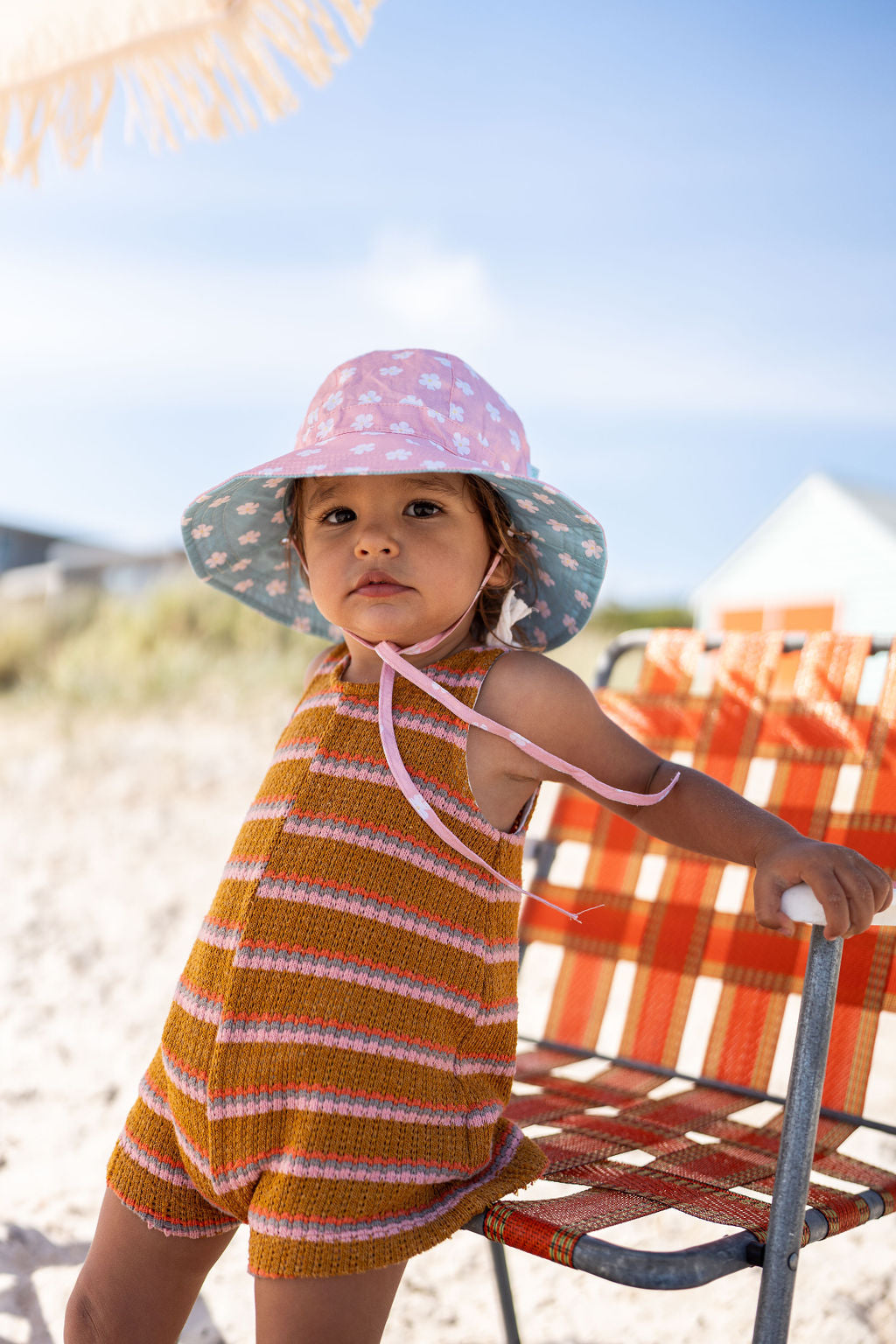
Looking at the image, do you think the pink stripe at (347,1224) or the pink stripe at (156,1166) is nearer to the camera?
the pink stripe at (347,1224)

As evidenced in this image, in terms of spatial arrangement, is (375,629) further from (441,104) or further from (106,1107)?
(441,104)

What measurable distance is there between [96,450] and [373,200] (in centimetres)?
1184

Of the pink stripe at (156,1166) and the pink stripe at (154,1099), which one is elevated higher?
the pink stripe at (154,1099)

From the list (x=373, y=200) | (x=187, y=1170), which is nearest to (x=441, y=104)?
(x=373, y=200)

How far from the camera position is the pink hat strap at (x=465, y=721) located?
46.6 inches

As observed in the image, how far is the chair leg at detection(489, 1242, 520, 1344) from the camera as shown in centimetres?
163

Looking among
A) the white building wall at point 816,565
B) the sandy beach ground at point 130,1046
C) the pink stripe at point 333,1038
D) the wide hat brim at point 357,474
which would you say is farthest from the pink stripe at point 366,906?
the white building wall at point 816,565

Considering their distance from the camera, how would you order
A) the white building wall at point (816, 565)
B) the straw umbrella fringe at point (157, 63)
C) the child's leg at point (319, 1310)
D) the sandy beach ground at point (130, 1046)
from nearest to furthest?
the child's leg at point (319, 1310) → the straw umbrella fringe at point (157, 63) → the sandy beach ground at point (130, 1046) → the white building wall at point (816, 565)

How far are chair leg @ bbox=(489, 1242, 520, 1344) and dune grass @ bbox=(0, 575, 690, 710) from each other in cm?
581

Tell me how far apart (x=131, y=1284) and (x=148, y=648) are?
27.0 ft

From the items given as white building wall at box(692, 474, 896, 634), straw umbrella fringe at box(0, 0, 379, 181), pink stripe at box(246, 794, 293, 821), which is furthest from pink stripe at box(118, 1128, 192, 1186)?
white building wall at box(692, 474, 896, 634)

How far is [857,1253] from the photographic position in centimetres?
209

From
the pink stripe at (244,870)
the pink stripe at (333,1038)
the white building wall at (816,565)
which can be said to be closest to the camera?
the pink stripe at (333,1038)

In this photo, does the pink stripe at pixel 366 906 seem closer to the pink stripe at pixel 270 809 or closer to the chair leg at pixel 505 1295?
the pink stripe at pixel 270 809
